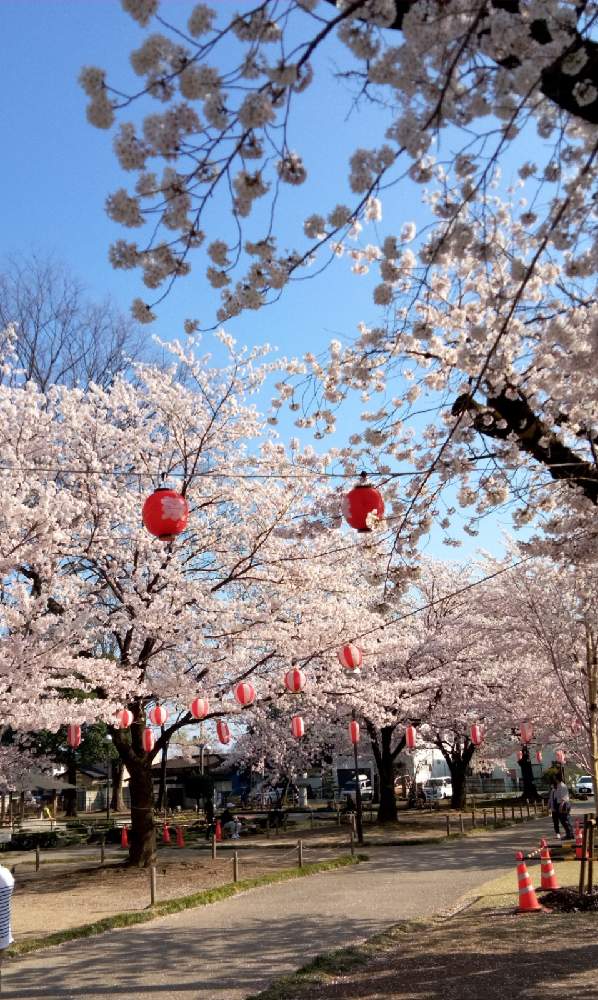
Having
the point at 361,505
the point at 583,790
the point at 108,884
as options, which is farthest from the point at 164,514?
the point at 583,790

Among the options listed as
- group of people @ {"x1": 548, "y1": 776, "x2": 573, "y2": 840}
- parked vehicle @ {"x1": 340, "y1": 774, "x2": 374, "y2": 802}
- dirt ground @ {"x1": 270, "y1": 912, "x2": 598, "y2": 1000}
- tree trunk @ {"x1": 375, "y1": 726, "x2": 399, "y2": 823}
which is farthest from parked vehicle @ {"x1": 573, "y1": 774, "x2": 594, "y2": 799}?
dirt ground @ {"x1": 270, "y1": 912, "x2": 598, "y2": 1000}

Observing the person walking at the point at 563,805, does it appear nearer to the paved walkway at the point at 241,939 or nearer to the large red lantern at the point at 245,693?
the paved walkway at the point at 241,939

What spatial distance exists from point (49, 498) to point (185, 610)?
3639 millimetres

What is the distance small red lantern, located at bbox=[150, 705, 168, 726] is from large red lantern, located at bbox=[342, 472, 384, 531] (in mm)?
9627

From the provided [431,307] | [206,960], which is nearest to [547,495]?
[431,307]

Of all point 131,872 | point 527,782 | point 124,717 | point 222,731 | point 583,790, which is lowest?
point 583,790

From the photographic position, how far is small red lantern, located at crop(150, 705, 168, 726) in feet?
53.0

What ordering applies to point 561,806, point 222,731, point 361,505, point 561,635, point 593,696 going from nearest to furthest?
point 361,505 < point 593,696 < point 561,635 < point 222,731 < point 561,806

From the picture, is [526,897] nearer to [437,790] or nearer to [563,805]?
[563,805]

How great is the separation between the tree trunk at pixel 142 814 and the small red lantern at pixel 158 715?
32.3 inches

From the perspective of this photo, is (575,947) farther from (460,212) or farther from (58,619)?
(58,619)

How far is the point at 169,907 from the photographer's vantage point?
11398 mm

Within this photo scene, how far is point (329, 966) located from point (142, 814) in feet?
30.9

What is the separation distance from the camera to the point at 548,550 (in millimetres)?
8250
